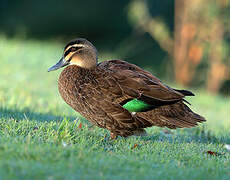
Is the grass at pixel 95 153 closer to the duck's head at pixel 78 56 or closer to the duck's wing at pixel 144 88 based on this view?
the duck's wing at pixel 144 88

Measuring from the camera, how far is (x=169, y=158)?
4891mm

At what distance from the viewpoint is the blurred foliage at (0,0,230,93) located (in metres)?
16.9

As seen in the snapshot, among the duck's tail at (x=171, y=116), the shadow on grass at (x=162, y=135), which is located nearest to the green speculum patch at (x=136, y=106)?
the duck's tail at (x=171, y=116)

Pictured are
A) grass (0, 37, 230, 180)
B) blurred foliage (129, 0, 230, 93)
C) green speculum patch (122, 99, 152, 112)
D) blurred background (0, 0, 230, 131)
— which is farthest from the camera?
blurred foliage (129, 0, 230, 93)

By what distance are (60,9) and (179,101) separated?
67.7 ft

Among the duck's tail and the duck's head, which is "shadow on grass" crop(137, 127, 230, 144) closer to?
the duck's tail

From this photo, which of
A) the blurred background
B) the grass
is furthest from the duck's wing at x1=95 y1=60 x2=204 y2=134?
the blurred background

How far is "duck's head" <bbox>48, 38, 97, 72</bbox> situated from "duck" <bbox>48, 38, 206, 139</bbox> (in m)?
0.03

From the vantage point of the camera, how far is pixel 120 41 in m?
25.4

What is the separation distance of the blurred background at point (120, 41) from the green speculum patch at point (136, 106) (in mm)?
2642

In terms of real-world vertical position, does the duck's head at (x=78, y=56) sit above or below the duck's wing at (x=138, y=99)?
above

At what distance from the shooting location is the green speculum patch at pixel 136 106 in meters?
5.48

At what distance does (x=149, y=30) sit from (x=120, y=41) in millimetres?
7391

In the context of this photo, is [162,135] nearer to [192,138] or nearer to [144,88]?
[192,138]
